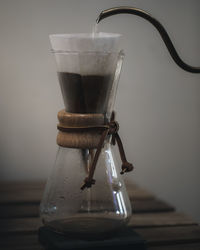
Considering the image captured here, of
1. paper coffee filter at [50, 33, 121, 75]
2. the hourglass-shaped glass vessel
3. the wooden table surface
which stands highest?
paper coffee filter at [50, 33, 121, 75]

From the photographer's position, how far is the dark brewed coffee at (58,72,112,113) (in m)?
0.59

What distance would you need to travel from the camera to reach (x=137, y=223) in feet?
2.25

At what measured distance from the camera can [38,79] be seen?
108 centimetres

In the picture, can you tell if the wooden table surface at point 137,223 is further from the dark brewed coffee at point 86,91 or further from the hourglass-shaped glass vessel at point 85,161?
the dark brewed coffee at point 86,91

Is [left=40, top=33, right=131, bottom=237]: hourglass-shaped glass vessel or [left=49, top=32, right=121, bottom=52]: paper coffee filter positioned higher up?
[left=49, top=32, right=121, bottom=52]: paper coffee filter

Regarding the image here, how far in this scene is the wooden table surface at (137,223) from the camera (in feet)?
1.95

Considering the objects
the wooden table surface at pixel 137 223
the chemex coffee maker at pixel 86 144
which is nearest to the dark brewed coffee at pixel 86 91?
the chemex coffee maker at pixel 86 144

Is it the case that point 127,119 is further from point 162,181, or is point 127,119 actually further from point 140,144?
point 162,181

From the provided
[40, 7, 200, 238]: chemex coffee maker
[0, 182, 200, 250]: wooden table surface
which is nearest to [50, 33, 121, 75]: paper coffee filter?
[40, 7, 200, 238]: chemex coffee maker

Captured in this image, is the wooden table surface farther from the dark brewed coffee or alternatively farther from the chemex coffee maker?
the dark brewed coffee

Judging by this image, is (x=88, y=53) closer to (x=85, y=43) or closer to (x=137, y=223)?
(x=85, y=43)

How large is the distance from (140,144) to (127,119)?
0.26ft

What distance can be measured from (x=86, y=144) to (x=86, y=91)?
70 millimetres

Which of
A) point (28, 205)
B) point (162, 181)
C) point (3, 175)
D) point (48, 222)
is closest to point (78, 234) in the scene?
point (48, 222)
